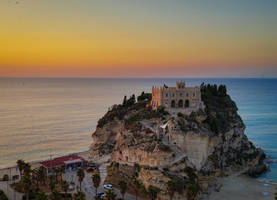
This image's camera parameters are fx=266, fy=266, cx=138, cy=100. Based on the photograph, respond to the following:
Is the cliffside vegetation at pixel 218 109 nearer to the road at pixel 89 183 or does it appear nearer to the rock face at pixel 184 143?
the rock face at pixel 184 143

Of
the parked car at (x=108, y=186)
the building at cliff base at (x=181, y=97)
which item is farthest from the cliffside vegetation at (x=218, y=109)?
the parked car at (x=108, y=186)

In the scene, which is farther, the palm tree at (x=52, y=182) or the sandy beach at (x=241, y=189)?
the sandy beach at (x=241, y=189)

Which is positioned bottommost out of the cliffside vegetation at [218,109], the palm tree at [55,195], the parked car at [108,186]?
the parked car at [108,186]

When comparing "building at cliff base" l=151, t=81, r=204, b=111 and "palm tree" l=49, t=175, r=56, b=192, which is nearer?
"palm tree" l=49, t=175, r=56, b=192

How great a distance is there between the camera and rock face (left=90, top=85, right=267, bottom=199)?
53.2 metres

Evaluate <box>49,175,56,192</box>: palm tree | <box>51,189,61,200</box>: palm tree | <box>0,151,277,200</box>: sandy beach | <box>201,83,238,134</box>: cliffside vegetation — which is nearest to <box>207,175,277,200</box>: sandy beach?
<box>0,151,277,200</box>: sandy beach

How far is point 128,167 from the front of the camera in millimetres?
57375

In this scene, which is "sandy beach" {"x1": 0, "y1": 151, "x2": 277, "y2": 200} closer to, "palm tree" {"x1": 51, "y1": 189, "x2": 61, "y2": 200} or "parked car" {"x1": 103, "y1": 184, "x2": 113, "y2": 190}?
"parked car" {"x1": 103, "y1": 184, "x2": 113, "y2": 190}

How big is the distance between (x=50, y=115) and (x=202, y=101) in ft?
278

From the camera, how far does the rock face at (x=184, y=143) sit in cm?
5323

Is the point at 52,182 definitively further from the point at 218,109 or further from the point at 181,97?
the point at 218,109

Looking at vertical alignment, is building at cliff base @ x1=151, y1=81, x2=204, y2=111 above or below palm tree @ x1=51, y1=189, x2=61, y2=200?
above

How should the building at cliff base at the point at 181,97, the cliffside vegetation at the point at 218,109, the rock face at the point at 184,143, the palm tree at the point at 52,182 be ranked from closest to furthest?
the palm tree at the point at 52,182
the rock face at the point at 184,143
the cliffside vegetation at the point at 218,109
the building at cliff base at the point at 181,97

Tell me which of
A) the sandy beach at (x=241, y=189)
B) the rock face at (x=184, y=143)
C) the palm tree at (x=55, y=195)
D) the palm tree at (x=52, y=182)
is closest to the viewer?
the palm tree at (x=55, y=195)
